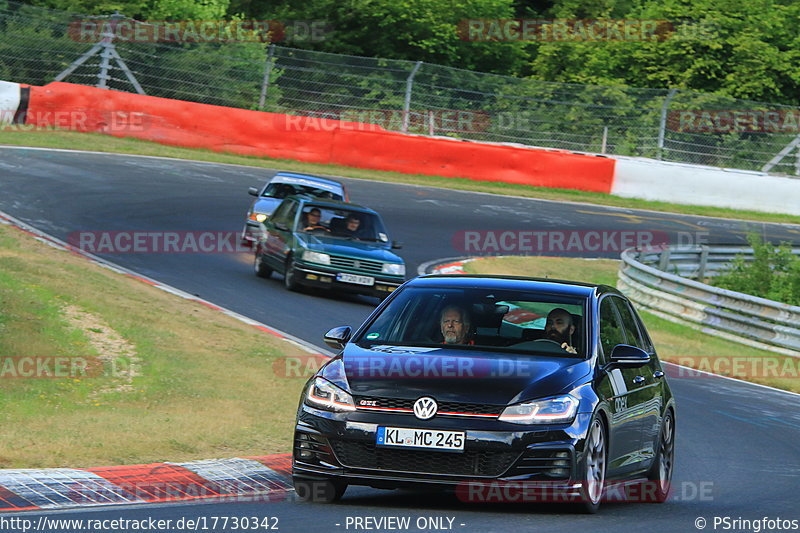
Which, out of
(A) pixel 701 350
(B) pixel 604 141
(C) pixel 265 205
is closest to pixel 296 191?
(C) pixel 265 205

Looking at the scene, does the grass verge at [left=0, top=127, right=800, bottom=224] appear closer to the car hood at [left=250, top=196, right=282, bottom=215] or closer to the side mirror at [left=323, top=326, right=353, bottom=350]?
the car hood at [left=250, top=196, right=282, bottom=215]

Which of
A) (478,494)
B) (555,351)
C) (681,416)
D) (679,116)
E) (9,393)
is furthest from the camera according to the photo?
(679,116)

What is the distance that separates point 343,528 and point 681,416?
7043mm

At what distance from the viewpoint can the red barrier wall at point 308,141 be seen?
33.6 metres

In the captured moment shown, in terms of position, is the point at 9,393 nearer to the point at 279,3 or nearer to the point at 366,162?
the point at 366,162

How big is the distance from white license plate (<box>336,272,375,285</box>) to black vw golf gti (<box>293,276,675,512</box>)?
34.8ft

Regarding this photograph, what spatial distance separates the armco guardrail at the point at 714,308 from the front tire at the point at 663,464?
9.92m

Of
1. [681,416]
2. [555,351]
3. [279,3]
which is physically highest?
[279,3]

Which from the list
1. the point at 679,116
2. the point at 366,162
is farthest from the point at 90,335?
the point at 679,116

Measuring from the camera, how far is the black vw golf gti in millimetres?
7207

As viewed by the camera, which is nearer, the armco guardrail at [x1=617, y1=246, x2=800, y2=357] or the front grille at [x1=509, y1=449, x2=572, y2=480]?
the front grille at [x1=509, y1=449, x2=572, y2=480]

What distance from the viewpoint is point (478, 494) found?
7453mm

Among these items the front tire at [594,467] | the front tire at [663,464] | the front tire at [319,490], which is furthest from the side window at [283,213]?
the front tire at [594,467]
